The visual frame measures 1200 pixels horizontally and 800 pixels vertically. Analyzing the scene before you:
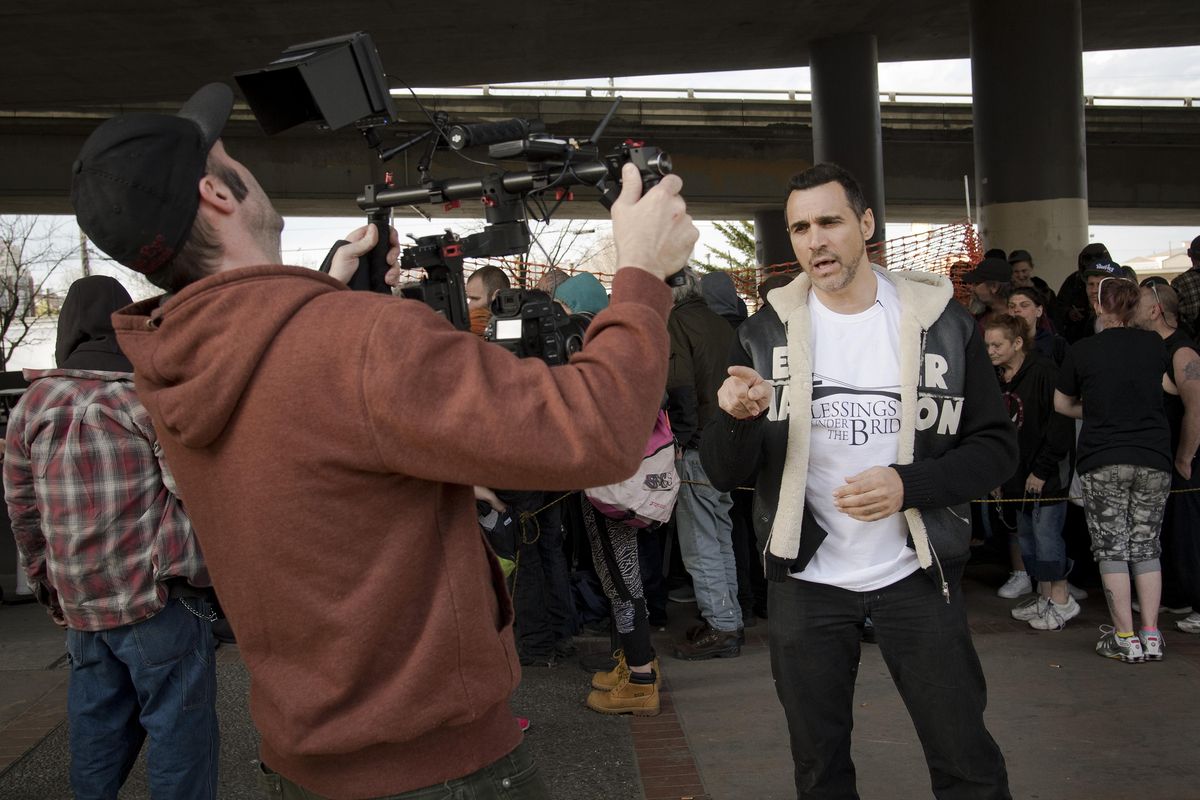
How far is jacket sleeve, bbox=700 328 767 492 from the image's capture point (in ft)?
10.8

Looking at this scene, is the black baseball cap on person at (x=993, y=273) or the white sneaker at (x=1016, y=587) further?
the black baseball cap on person at (x=993, y=273)

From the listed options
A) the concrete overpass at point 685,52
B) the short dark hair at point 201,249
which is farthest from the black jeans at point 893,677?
the concrete overpass at point 685,52

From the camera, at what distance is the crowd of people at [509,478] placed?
1.66 m

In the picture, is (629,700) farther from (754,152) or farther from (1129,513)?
(754,152)

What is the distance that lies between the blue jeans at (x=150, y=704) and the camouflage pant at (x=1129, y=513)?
4.89m

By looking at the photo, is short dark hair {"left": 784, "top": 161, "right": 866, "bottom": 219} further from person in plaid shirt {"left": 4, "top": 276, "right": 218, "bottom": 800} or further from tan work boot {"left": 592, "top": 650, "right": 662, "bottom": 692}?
tan work boot {"left": 592, "top": 650, "right": 662, "bottom": 692}

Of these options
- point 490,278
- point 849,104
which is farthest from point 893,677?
point 849,104

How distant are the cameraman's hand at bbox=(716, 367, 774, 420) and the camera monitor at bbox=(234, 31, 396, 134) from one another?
120 cm

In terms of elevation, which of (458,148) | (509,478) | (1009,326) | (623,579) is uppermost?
(458,148)

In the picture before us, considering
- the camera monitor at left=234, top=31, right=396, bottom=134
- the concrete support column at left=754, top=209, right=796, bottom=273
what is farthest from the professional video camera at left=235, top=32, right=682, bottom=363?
the concrete support column at left=754, top=209, right=796, bottom=273

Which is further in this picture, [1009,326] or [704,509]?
[1009,326]

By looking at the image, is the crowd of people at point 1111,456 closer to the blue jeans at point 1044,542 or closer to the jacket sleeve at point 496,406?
the blue jeans at point 1044,542

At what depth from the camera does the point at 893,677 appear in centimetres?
333

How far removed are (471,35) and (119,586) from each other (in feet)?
52.3
